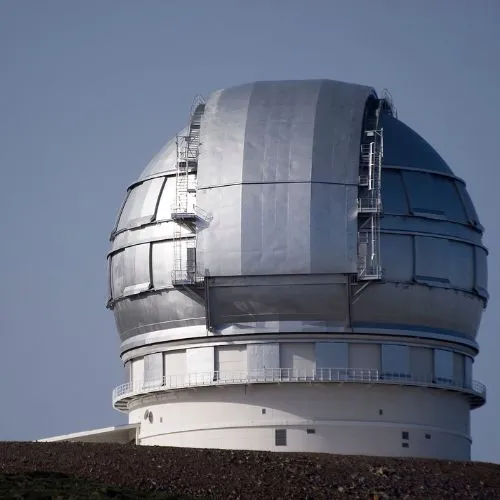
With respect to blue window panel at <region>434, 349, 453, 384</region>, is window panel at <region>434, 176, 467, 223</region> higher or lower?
higher

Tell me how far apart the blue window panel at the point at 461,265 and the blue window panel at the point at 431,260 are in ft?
0.86

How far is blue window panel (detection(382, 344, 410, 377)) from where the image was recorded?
5209 cm

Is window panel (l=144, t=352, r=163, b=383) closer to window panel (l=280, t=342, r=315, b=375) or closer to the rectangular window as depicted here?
window panel (l=280, t=342, r=315, b=375)

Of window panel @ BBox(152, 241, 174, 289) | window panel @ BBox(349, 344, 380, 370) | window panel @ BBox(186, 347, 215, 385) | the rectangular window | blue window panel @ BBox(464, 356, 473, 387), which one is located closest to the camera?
the rectangular window

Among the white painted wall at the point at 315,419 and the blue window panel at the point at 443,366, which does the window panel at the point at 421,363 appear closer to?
the blue window panel at the point at 443,366

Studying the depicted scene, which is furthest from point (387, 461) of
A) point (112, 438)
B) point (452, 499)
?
point (112, 438)

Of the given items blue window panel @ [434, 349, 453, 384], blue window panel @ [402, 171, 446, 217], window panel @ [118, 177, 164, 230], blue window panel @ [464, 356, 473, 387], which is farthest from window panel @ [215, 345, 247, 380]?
blue window panel @ [464, 356, 473, 387]

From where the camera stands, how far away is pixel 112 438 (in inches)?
2185

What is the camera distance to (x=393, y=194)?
52.5 metres

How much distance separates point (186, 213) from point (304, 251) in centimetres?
426

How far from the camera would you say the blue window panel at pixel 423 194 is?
52.7 m

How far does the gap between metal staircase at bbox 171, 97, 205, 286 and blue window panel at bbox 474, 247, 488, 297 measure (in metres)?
9.63

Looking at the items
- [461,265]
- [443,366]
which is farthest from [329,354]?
[461,265]

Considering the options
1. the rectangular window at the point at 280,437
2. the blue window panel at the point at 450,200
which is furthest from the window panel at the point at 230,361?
the blue window panel at the point at 450,200
